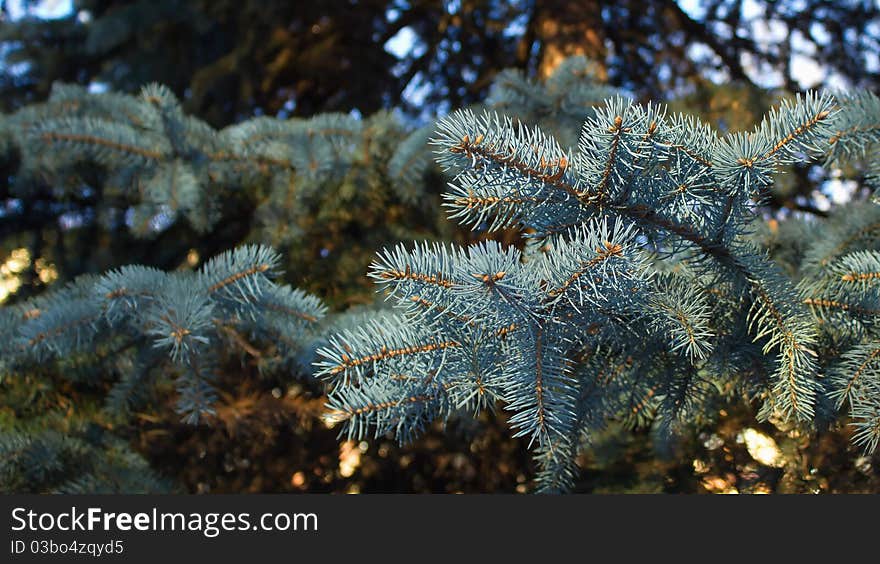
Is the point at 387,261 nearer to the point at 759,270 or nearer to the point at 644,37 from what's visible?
the point at 759,270

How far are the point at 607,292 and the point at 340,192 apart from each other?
1.29 metres

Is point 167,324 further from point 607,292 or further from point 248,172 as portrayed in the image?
point 248,172

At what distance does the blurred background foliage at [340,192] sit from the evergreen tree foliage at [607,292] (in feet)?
1.07

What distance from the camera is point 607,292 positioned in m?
0.83

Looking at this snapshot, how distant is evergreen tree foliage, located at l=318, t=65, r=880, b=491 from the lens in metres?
0.82

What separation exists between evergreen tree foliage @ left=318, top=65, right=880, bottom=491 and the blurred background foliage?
33cm

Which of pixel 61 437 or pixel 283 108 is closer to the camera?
pixel 61 437

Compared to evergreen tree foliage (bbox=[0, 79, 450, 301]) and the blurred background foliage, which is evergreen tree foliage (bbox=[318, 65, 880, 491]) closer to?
the blurred background foliage

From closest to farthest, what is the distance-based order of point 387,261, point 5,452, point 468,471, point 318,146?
point 387,261
point 5,452
point 318,146
point 468,471

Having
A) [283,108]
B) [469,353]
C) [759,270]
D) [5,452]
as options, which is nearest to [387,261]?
[469,353]

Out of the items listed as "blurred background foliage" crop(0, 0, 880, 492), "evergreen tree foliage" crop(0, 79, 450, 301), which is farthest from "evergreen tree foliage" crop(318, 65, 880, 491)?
"evergreen tree foliage" crop(0, 79, 450, 301)

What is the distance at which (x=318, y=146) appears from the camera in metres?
1.92

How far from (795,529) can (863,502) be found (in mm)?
91

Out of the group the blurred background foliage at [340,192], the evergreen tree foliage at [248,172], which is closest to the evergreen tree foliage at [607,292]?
the blurred background foliage at [340,192]
